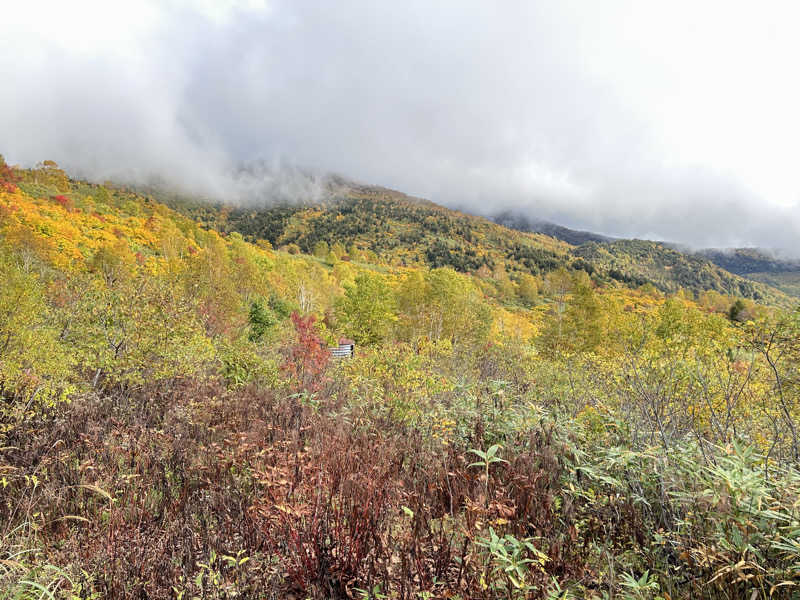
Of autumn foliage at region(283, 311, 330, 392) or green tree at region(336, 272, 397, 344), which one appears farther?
green tree at region(336, 272, 397, 344)

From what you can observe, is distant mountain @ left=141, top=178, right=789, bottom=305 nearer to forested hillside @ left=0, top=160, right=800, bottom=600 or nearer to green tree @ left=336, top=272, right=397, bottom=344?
green tree @ left=336, top=272, right=397, bottom=344

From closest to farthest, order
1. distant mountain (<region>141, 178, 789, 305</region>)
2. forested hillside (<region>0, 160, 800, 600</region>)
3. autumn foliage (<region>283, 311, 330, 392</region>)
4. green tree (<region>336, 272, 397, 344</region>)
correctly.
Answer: forested hillside (<region>0, 160, 800, 600</region>) < autumn foliage (<region>283, 311, 330, 392</region>) < green tree (<region>336, 272, 397, 344</region>) < distant mountain (<region>141, 178, 789, 305</region>)

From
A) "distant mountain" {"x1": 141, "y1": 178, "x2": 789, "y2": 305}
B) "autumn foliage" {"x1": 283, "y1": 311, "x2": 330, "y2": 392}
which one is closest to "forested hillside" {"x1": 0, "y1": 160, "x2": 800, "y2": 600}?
"autumn foliage" {"x1": 283, "y1": 311, "x2": 330, "y2": 392}

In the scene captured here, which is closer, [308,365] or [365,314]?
[308,365]

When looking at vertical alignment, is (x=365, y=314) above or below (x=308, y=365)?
above

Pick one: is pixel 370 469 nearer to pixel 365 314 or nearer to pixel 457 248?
pixel 365 314

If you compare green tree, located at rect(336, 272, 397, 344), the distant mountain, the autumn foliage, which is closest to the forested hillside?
the autumn foliage

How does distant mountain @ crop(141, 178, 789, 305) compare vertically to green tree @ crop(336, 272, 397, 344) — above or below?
above

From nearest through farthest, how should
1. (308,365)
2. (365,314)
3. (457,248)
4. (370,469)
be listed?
(370,469) → (308,365) → (365,314) → (457,248)

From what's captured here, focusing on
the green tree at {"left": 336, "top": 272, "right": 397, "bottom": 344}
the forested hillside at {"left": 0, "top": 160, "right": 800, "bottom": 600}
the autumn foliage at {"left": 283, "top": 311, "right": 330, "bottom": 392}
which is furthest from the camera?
the green tree at {"left": 336, "top": 272, "right": 397, "bottom": 344}

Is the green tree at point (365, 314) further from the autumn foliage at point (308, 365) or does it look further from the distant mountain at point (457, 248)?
the distant mountain at point (457, 248)

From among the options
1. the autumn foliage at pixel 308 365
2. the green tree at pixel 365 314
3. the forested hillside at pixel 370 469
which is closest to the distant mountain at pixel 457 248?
the green tree at pixel 365 314

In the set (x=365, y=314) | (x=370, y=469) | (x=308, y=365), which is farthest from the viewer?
(x=365, y=314)

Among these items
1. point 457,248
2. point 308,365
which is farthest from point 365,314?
point 457,248
